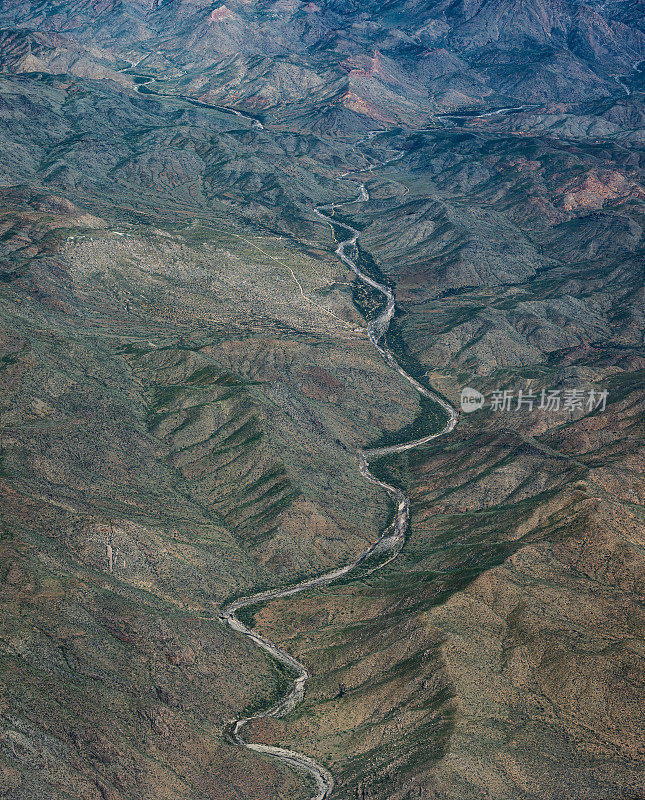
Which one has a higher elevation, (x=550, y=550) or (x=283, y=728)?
(x=550, y=550)

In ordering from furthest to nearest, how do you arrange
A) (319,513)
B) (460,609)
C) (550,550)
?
(319,513), (550,550), (460,609)

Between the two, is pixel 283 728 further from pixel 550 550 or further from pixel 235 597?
pixel 550 550

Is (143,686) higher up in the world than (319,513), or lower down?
higher up

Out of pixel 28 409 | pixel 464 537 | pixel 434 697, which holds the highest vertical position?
pixel 434 697

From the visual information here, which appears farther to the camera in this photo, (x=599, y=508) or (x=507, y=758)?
(x=599, y=508)

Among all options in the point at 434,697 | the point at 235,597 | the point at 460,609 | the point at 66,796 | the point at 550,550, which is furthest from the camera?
the point at 235,597

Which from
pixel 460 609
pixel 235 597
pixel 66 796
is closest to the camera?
pixel 66 796

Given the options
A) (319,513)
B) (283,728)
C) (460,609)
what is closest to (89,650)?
(283,728)

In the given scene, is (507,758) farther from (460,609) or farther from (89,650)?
(89,650)

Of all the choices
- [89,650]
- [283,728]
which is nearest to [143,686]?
[89,650]

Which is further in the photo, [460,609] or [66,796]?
[460,609]
